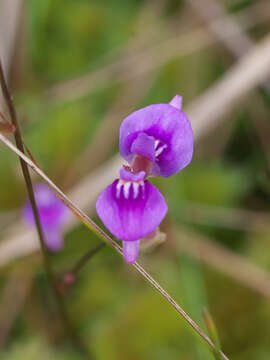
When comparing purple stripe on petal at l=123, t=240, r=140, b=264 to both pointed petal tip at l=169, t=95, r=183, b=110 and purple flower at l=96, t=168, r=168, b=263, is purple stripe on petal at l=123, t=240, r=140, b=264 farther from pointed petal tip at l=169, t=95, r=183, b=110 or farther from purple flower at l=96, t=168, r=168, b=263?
pointed petal tip at l=169, t=95, r=183, b=110

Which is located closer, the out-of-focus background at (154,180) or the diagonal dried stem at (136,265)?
the diagonal dried stem at (136,265)

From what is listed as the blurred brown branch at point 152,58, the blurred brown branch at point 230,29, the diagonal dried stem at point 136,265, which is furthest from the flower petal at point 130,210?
the blurred brown branch at point 230,29

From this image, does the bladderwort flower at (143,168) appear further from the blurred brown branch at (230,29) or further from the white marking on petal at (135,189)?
the blurred brown branch at (230,29)

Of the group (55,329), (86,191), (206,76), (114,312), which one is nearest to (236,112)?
(206,76)

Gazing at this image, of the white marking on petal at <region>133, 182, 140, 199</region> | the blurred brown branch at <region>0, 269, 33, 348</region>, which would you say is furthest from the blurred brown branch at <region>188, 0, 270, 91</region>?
the white marking on petal at <region>133, 182, 140, 199</region>

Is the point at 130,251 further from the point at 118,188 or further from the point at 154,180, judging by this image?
the point at 154,180

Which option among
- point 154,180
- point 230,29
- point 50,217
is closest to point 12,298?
point 50,217
